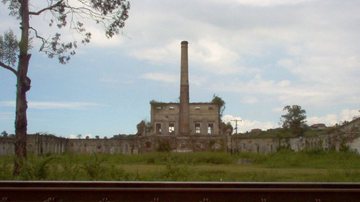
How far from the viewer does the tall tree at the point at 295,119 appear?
80.2 meters

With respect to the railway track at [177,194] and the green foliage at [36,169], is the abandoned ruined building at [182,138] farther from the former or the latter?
the railway track at [177,194]

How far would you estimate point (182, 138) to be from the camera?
6575cm

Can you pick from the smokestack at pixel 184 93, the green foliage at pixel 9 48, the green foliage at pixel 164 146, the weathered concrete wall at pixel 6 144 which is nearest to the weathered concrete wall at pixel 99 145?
the green foliage at pixel 164 146

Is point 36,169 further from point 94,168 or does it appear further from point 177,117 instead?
point 177,117

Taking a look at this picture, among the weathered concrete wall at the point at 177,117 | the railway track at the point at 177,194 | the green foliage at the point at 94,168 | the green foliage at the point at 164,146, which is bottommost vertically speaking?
the railway track at the point at 177,194

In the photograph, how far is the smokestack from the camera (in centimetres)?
6338

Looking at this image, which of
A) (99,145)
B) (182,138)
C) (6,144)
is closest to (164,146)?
(182,138)

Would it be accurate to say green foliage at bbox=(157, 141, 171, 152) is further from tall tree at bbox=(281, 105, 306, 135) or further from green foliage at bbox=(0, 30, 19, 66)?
green foliage at bbox=(0, 30, 19, 66)

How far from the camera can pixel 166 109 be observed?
237 feet

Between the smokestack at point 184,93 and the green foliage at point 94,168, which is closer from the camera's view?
the green foliage at point 94,168

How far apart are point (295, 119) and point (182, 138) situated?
2448cm

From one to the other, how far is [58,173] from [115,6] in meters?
5.89

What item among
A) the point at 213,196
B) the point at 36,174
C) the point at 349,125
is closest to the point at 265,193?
the point at 213,196

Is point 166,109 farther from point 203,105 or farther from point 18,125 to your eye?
point 18,125
